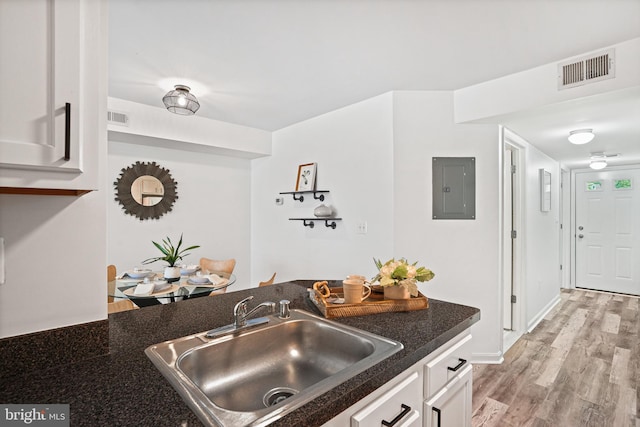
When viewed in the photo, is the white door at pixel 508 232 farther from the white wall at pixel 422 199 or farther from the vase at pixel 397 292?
the vase at pixel 397 292

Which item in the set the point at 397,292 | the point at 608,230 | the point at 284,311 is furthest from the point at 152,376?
the point at 608,230

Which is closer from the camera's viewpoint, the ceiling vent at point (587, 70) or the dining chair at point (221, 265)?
the ceiling vent at point (587, 70)

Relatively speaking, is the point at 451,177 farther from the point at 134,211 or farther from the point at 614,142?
the point at 134,211

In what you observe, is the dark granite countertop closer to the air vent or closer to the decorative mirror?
the air vent

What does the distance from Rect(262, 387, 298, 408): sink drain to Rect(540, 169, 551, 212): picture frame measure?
13.1ft

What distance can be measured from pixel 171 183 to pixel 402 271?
3.18m

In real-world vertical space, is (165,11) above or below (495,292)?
above

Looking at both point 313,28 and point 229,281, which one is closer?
point 313,28

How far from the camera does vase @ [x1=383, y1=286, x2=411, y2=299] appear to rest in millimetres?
1448

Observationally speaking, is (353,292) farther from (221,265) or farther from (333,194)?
(221,265)

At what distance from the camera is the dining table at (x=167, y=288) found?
2.25 meters

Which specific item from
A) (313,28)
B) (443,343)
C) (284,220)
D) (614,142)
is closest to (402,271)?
(443,343)

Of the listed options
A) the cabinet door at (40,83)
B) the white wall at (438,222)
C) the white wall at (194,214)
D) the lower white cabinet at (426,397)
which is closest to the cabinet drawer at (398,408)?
the lower white cabinet at (426,397)

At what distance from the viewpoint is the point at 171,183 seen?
3.72 m
